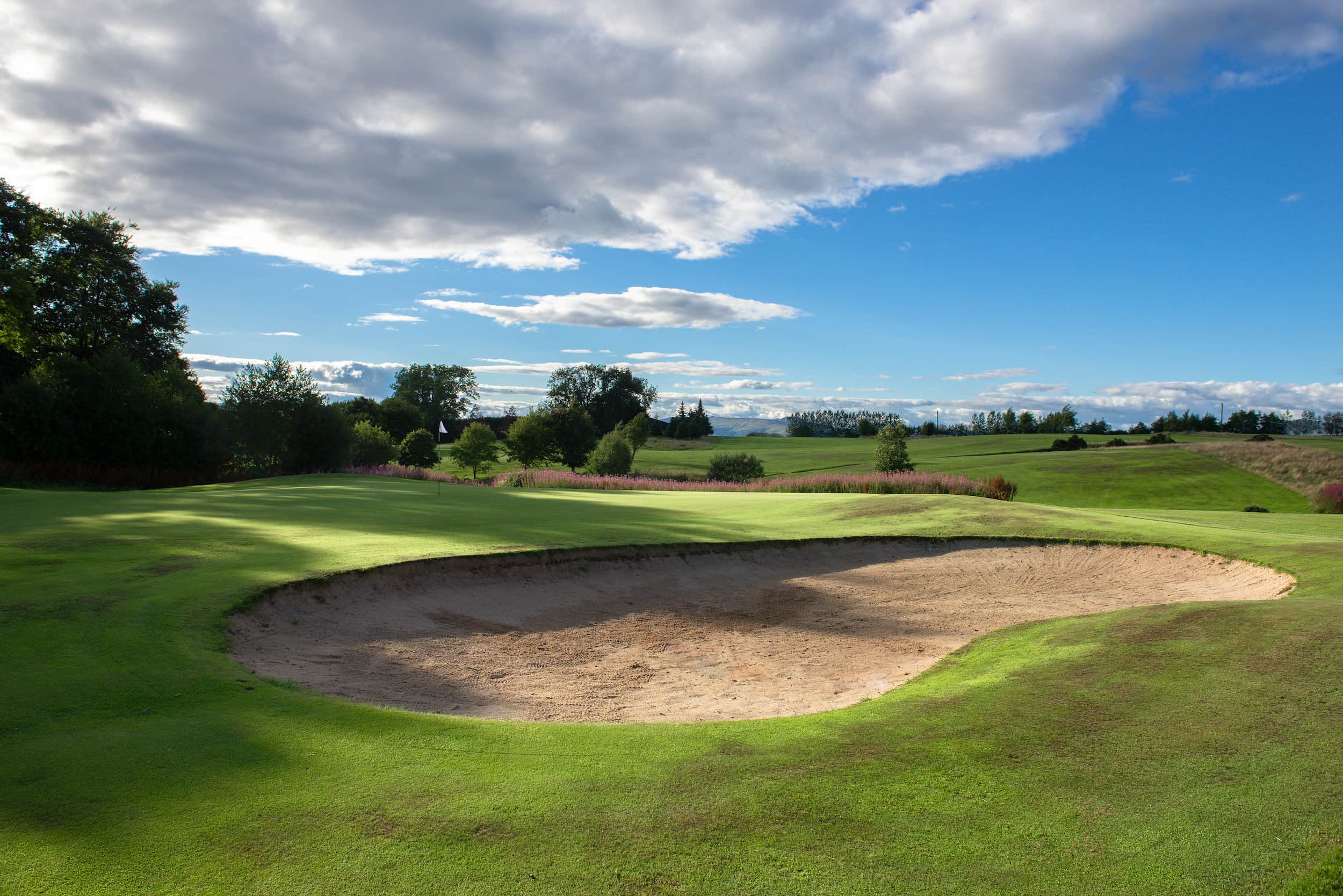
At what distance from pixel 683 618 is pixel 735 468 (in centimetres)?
3651

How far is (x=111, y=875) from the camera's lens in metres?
3.06

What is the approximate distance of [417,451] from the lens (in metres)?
64.6

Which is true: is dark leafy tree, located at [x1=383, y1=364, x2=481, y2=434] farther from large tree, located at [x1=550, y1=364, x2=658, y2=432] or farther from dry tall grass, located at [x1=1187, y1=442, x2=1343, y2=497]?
dry tall grass, located at [x1=1187, y1=442, x2=1343, y2=497]

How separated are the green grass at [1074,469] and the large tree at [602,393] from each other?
8282 mm

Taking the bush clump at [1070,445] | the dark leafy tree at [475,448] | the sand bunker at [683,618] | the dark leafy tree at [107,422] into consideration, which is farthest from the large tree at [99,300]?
the bush clump at [1070,445]

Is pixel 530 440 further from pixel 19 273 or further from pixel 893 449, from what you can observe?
pixel 19 273

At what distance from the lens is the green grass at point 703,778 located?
3236 millimetres

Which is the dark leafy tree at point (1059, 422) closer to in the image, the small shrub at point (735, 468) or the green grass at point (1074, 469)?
the green grass at point (1074, 469)

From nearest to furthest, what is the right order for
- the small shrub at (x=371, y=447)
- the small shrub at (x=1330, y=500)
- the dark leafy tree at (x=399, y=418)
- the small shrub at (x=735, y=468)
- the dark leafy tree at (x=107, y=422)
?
the dark leafy tree at (x=107, y=422), the small shrub at (x=1330, y=500), the small shrub at (x=371, y=447), the small shrub at (x=735, y=468), the dark leafy tree at (x=399, y=418)

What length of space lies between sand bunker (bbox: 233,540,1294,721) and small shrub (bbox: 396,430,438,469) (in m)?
55.7

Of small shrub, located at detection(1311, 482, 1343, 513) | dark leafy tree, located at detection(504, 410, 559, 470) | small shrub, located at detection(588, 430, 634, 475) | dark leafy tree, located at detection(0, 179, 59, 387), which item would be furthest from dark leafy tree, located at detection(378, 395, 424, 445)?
small shrub, located at detection(1311, 482, 1343, 513)

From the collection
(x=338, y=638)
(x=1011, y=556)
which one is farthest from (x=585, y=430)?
(x=338, y=638)

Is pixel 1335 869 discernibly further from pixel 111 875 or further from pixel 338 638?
pixel 338 638

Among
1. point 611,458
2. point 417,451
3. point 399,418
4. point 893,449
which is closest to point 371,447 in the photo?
point 611,458
